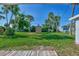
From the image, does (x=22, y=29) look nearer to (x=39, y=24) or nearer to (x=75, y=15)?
(x=39, y=24)

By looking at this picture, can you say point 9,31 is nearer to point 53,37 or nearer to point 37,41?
point 37,41


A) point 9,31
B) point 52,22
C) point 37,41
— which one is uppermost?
point 52,22

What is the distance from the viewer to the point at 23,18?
4.87m

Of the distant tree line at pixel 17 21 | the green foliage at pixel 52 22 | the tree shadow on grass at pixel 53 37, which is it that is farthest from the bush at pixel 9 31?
the green foliage at pixel 52 22

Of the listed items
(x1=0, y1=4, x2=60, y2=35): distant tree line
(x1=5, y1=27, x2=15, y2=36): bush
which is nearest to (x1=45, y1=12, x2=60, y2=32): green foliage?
(x1=0, y1=4, x2=60, y2=35): distant tree line

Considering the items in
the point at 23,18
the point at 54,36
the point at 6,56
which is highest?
the point at 23,18

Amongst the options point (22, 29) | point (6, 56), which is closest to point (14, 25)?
point (22, 29)

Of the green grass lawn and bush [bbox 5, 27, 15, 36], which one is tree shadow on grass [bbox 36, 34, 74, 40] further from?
bush [bbox 5, 27, 15, 36]

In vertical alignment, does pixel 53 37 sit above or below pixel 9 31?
below

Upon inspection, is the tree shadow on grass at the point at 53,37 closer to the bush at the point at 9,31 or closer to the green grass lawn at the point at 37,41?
the green grass lawn at the point at 37,41

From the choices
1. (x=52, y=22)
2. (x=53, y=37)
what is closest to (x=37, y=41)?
(x=53, y=37)

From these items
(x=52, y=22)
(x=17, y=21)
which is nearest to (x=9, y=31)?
(x=17, y=21)

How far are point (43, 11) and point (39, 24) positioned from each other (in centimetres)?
22

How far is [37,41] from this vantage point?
487 centimetres
